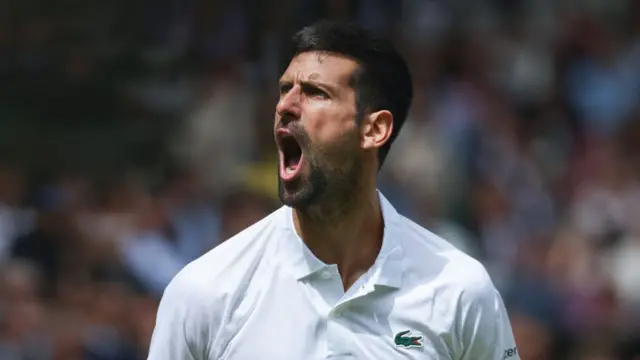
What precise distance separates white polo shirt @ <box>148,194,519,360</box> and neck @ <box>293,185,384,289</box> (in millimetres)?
42

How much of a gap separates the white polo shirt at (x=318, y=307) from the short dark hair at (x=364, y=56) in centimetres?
38

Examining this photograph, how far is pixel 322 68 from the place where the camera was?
3.95 m

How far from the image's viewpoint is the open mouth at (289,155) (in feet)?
12.8

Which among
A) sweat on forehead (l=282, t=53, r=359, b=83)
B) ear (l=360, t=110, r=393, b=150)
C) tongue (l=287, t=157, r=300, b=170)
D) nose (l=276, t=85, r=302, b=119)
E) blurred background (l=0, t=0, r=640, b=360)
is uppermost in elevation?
sweat on forehead (l=282, t=53, r=359, b=83)

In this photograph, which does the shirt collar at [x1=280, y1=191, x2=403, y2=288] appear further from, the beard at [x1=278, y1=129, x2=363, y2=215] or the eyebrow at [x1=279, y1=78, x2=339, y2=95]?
the eyebrow at [x1=279, y1=78, x2=339, y2=95]

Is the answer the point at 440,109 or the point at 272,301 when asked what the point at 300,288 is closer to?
the point at 272,301

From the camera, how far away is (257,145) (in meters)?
8.52

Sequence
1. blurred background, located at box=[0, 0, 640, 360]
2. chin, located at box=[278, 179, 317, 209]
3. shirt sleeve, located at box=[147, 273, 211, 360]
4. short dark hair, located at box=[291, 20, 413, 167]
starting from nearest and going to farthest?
shirt sleeve, located at box=[147, 273, 211, 360]
chin, located at box=[278, 179, 317, 209]
short dark hair, located at box=[291, 20, 413, 167]
blurred background, located at box=[0, 0, 640, 360]

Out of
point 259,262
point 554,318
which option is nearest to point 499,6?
point 554,318

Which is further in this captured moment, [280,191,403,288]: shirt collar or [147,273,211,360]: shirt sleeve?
[280,191,403,288]: shirt collar

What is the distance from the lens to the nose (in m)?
3.90

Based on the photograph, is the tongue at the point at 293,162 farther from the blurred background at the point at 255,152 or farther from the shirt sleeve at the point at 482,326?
the blurred background at the point at 255,152

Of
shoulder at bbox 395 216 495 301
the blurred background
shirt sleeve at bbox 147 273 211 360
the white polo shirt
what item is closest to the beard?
the white polo shirt

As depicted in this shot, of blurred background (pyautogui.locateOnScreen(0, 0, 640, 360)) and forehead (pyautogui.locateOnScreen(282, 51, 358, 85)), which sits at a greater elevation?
forehead (pyautogui.locateOnScreen(282, 51, 358, 85))
